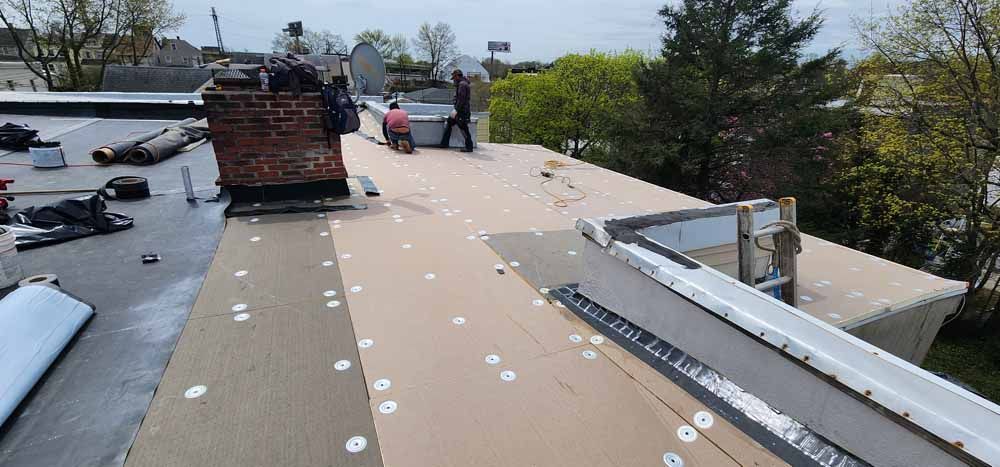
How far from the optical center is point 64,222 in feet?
9.82

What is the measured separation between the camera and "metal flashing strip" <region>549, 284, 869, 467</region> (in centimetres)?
142

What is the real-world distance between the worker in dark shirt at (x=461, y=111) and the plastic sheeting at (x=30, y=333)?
5795mm

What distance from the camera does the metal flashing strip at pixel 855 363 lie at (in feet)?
3.57

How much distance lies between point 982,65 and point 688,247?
12.4 meters

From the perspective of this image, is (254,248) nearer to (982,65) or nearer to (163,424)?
(163,424)

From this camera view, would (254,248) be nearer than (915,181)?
Yes

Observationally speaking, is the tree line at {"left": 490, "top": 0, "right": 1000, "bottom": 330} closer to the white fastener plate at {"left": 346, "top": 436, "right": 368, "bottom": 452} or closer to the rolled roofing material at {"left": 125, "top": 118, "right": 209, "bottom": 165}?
the rolled roofing material at {"left": 125, "top": 118, "right": 209, "bottom": 165}

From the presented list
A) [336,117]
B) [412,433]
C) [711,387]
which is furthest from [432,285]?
[336,117]

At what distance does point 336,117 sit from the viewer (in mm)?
3707

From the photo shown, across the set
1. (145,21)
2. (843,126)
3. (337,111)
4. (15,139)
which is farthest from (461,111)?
(145,21)

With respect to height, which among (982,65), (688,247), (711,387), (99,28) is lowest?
(711,387)

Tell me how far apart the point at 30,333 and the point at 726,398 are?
2776mm

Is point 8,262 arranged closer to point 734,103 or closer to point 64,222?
point 64,222

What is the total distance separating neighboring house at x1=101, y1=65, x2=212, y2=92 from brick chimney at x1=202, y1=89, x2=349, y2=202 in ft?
52.1
